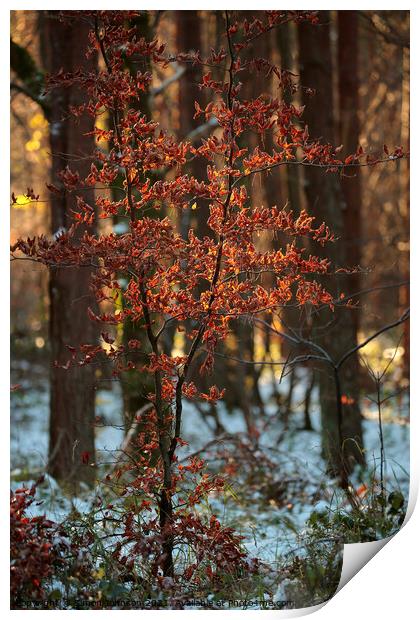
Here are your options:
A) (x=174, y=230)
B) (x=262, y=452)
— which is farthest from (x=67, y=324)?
(x=174, y=230)

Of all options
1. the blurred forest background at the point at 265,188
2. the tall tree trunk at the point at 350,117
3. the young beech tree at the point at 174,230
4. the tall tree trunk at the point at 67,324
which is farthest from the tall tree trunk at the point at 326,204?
the young beech tree at the point at 174,230

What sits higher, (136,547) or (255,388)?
(255,388)

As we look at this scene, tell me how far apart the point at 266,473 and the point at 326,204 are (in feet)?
5.98

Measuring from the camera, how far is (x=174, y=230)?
307 cm

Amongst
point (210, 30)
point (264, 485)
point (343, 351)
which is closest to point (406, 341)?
point (343, 351)

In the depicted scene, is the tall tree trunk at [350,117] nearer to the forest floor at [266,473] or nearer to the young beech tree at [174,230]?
the forest floor at [266,473]

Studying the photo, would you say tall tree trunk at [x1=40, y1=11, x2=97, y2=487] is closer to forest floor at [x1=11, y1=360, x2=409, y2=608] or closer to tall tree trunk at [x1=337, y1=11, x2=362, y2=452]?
forest floor at [x1=11, y1=360, x2=409, y2=608]

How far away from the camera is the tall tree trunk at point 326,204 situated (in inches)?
197

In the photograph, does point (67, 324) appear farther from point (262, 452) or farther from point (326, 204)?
point (326, 204)

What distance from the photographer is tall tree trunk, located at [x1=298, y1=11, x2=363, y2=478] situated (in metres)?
5.00

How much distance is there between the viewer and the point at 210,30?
700 cm

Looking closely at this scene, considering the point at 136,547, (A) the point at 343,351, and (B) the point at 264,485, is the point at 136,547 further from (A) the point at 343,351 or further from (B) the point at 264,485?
(A) the point at 343,351

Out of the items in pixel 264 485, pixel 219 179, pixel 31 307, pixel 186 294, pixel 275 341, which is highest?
pixel 31 307

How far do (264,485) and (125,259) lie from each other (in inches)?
96.2
